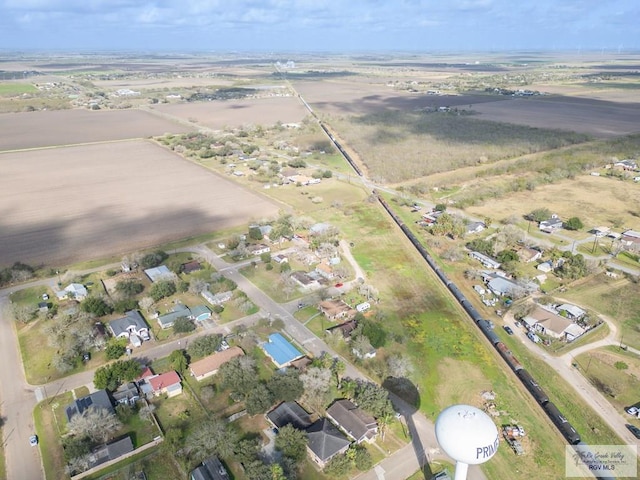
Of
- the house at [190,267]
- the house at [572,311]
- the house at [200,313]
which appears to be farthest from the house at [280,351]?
the house at [572,311]

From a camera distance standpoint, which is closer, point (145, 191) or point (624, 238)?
point (624, 238)

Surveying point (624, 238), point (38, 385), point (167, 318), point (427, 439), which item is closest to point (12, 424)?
point (38, 385)

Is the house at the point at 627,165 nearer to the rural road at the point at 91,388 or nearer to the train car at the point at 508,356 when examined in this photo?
the train car at the point at 508,356

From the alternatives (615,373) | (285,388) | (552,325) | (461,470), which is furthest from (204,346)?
(615,373)

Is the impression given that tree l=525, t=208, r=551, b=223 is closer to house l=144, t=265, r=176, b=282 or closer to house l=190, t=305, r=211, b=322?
house l=190, t=305, r=211, b=322

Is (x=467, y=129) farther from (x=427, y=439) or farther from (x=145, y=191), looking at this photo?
(x=427, y=439)

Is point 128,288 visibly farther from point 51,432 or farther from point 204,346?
point 51,432
